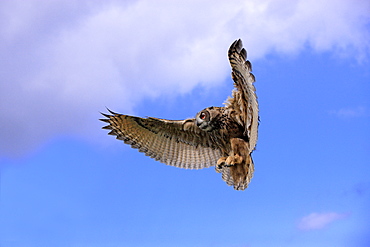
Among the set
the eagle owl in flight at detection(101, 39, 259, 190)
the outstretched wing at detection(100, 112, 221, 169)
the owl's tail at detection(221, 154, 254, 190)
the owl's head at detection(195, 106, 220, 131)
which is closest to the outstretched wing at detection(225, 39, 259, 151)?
the eagle owl in flight at detection(101, 39, 259, 190)

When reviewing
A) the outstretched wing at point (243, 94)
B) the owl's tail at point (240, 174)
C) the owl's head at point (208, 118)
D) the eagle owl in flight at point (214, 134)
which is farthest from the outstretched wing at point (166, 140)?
the outstretched wing at point (243, 94)

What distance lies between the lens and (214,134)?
10945 mm

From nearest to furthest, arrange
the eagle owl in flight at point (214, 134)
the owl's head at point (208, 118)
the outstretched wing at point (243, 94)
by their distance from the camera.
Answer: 1. the outstretched wing at point (243, 94)
2. the eagle owl in flight at point (214, 134)
3. the owl's head at point (208, 118)

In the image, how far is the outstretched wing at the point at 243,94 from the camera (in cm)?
920

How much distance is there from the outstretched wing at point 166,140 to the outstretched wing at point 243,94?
4.31 feet

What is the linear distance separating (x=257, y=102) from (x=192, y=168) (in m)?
2.95

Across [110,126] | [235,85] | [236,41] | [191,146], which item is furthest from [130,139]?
[236,41]

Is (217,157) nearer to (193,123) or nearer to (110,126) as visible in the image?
(193,123)

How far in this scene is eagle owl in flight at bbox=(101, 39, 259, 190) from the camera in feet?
31.4

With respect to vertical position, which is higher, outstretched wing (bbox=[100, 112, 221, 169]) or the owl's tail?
outstretched wing (bbox=[100, 112, 221, 169])

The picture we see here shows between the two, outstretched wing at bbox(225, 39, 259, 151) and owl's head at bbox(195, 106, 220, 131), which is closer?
outstretched wing at bbox(225, 39, 259, 151)

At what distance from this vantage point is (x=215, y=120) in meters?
10.5

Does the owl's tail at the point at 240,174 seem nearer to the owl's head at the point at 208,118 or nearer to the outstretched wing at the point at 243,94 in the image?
the outstretched wing at the point at 243,94

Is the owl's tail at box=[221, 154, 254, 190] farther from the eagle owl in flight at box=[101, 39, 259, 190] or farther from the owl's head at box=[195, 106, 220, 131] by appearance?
the owl's head at box=[195, 106, 220, 131]
